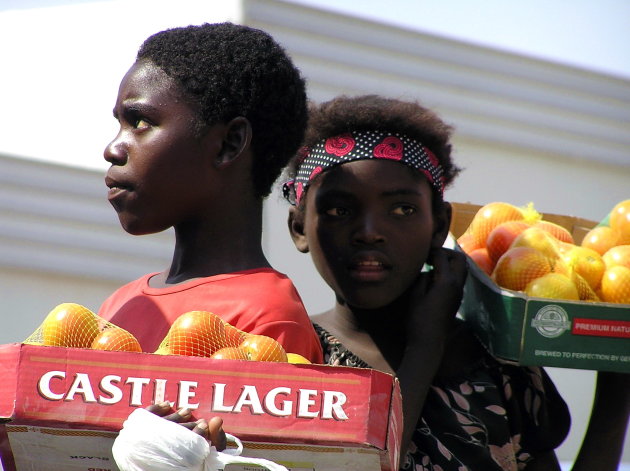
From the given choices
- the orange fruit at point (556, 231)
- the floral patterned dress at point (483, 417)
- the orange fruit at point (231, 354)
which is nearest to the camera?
the orange fruit at point (231, 354)

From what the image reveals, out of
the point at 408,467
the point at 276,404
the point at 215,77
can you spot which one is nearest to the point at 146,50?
the point at 215,77

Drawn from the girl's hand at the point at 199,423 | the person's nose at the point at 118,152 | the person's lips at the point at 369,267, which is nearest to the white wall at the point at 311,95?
the person's lips at the point at 369,267

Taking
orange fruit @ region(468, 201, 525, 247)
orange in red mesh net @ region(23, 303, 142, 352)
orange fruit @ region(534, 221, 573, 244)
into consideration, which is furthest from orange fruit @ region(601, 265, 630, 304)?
orange in red mesh net @ region(23, 303, 142, 352)

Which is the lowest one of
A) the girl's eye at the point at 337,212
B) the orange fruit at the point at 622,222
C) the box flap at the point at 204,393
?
the box flap at the point at 204,393

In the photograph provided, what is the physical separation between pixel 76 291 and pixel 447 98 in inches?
61.8

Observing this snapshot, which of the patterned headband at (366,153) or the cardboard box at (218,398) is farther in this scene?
the patterned headband at (366,153)

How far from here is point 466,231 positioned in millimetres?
3154

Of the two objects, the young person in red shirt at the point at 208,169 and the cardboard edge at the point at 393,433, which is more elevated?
the young person in red shirt at the point at 208,169

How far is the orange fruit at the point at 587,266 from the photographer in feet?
8.87

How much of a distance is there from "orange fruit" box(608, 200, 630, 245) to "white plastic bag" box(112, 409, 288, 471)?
5.44 ft

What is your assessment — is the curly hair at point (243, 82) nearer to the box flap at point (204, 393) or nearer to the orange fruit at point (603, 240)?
the box flap at point (204, 393)

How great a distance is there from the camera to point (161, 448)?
150 centimetres

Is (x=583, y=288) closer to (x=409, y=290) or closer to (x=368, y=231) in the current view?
(x=409, y=290)

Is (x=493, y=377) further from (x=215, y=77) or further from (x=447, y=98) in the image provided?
(x=447, y=98)
